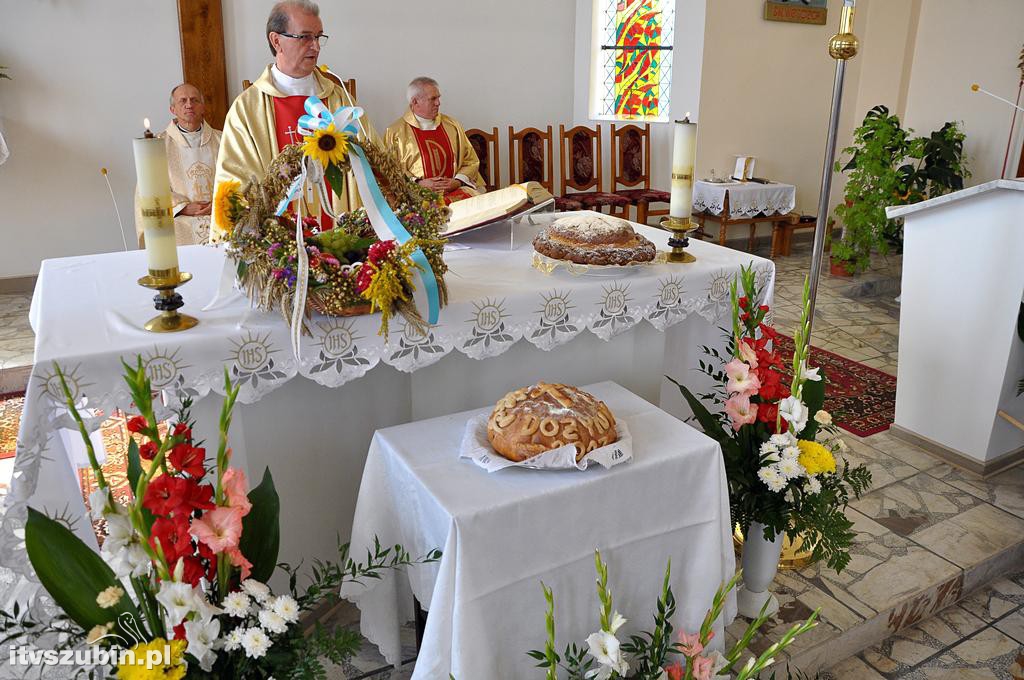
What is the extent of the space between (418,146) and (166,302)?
12.3ft

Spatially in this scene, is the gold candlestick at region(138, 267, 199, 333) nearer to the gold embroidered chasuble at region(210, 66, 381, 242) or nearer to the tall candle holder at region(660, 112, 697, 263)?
the gold embroidered chasuble at region(210, 66, 381, 242)

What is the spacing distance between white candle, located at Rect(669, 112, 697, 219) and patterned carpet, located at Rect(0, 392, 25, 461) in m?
2.72

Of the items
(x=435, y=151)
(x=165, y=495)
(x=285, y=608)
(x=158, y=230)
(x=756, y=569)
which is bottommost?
(x=756, y=569)

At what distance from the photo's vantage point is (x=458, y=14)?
676 centimetres

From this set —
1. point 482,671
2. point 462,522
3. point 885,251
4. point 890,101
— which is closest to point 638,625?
point 482,671

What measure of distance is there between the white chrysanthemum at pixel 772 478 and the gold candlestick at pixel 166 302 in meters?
1.53

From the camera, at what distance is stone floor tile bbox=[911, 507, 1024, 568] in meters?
2.75

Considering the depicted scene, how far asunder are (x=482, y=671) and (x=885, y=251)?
584 cm

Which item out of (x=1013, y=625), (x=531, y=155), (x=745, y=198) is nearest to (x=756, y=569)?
(x=1013, y=625)

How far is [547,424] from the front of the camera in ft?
6.18

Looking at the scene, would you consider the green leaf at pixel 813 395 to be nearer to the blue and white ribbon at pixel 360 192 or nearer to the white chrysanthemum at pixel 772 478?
the white chrysanthemum at pixel 772 478

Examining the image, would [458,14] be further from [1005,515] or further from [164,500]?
[164,500]

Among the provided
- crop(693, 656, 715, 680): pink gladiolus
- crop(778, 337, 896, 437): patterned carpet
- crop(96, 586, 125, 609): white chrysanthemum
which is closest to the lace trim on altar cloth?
crop(96, 586, 125, 609): white chrysanthemum

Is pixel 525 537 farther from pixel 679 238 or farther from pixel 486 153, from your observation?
pixel 486 153
